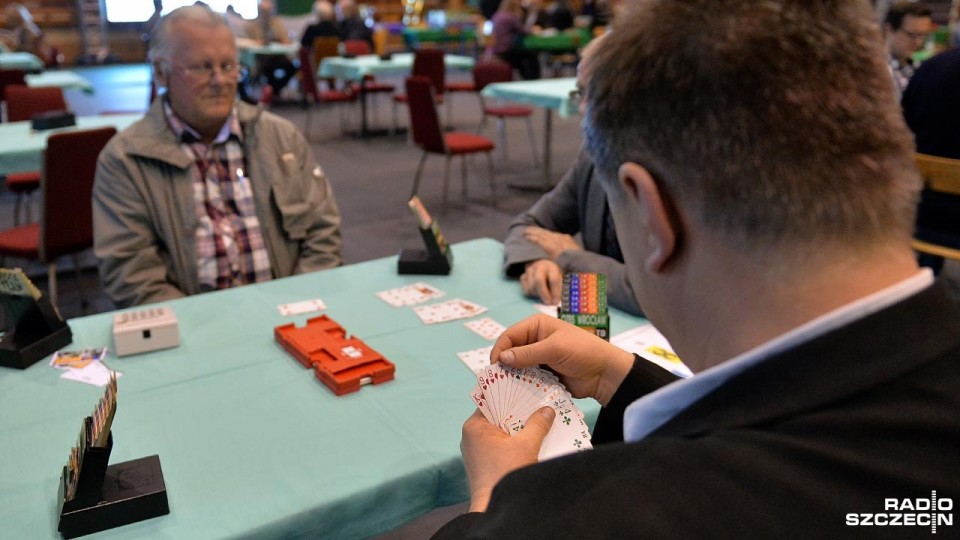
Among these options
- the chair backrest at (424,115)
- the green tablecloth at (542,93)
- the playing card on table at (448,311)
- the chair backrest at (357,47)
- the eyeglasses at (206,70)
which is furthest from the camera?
the chair backrest at (357,47)

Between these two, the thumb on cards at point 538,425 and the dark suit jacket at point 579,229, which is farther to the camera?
the dark suit jacket at point 579,229

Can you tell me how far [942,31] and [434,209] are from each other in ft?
26.5

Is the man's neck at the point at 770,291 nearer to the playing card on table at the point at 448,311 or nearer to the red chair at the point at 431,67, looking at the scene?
the playing card on table at the point at 448,311

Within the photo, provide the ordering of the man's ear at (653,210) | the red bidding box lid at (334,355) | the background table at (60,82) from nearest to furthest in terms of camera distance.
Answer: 1. the man's ear at (653,210)
2. the red bidding box lid at (334,355)
3. the background table at (60,82)

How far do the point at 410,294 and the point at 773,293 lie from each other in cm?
141

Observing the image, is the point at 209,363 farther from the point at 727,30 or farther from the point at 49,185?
the point at 49,185

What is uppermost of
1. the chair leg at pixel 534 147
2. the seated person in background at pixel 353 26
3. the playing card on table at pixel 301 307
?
the seated person in background at pixel 353 26

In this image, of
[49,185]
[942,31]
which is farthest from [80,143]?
[942,31]

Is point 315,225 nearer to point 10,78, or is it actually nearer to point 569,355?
point 569,355

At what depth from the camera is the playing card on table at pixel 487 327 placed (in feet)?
5.70

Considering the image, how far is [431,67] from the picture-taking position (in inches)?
311

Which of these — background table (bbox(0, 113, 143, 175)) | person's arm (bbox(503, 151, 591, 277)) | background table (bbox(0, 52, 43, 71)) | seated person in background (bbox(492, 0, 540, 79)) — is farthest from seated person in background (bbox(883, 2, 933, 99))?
background table (bbox(0, 52, 43, 71))

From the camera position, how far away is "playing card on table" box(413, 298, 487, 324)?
184cm

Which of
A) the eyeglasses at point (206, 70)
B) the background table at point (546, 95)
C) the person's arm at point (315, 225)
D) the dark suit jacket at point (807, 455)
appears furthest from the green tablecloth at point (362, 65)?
the dark suit jacket at point (807, 455)
